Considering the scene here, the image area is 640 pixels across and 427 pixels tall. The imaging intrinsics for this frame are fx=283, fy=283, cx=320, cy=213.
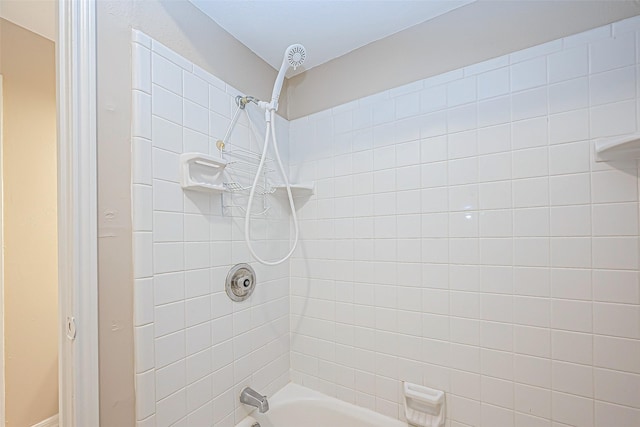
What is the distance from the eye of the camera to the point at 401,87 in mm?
1370

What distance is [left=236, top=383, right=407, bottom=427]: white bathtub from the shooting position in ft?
4.57

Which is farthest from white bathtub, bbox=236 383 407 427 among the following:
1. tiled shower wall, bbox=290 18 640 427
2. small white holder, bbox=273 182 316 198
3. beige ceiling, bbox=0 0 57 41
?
beige ceiling, bbox=0 0 57 41

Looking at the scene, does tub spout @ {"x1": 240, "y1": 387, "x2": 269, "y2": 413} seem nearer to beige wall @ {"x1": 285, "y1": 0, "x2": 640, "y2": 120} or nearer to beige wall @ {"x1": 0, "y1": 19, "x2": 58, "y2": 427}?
beige wall @ {"x1": 0, "y1": 19, "x2": 58, "y2": 427}

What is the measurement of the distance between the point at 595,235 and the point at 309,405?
4.86 feet

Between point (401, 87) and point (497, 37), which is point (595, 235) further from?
point (401, 87)

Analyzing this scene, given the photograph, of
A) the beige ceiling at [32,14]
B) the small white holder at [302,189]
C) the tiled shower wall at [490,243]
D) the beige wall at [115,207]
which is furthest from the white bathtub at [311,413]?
the beige ceiling at [32,14]

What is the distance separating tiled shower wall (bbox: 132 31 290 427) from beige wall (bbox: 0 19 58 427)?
121 centimetres

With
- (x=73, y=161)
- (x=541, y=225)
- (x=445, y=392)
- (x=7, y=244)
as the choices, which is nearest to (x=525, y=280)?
(x=541, y=225)

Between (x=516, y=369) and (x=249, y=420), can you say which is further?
(x=249, y=420)

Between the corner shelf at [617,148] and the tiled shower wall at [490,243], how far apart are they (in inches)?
1.1

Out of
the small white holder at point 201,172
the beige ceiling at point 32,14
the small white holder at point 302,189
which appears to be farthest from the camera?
the small white holder at point 302,189

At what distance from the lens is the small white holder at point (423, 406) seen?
122 centimetres

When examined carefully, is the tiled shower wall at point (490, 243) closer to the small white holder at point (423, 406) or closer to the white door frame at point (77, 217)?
the small white holder at point (423, 406)

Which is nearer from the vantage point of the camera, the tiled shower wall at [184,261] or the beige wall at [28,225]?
the tiled shower wall at [184,261]
